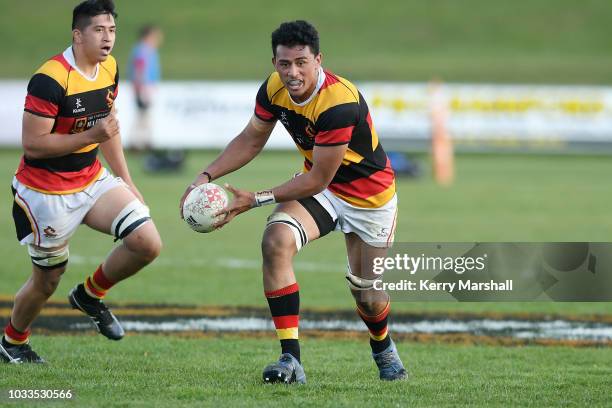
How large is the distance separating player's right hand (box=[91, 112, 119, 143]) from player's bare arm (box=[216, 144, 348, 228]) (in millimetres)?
831

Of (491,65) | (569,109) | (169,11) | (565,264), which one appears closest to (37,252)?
(565,264)

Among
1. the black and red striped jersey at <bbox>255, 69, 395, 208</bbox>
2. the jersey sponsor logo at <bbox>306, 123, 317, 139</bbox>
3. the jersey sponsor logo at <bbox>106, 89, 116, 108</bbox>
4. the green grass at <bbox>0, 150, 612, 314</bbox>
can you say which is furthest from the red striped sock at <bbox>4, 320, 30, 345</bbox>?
the green grass at <bbox>0, 150, 612, 314</bbox>

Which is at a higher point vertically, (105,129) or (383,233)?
(105,129)

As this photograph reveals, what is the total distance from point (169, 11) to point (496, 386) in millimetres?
45214

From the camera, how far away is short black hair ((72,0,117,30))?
6719 millimetres

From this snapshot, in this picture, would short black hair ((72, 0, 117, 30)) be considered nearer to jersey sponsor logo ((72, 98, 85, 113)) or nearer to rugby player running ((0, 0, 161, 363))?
rugby player running ((0, 0, 161, 363))

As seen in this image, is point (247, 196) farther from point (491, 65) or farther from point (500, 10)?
point (500, 10)

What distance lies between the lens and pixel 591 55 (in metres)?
44.3

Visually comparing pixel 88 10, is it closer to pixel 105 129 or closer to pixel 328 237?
pixel 105 129

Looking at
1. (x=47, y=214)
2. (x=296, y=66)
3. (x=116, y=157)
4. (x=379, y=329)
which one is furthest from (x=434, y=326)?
(x=47, y=214)

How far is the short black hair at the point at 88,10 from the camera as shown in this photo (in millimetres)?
6719

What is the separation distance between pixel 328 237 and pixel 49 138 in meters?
7.38

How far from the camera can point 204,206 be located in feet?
20.5

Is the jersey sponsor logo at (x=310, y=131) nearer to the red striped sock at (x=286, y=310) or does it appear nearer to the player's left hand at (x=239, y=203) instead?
the player's left hand at (x=239, y=203)
